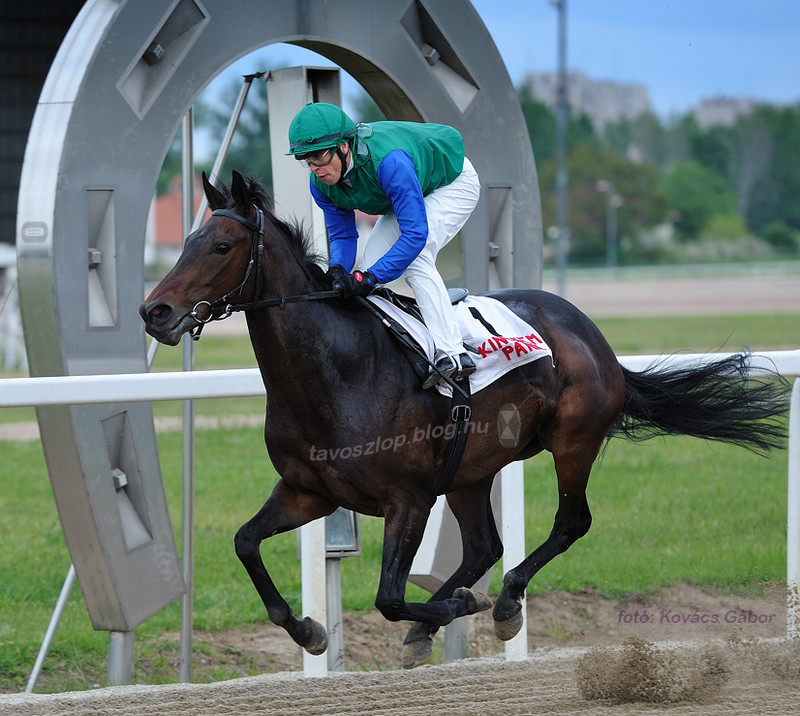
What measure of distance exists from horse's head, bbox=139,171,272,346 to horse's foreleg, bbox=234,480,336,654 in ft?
2.03

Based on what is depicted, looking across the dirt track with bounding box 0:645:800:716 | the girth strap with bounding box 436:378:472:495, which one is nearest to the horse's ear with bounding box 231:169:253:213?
the girth strap with bounding box 436:378:472:495

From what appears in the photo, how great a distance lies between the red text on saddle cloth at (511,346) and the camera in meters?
3.18

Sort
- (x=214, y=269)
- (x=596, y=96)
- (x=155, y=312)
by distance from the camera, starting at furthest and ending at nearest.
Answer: (x=596, y=96)
(x=214, y=269)
(x=155, y=312)

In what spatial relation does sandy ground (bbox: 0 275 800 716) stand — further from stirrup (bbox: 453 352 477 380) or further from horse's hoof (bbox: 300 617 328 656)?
stirrup (bbox: 453 352 477 380)

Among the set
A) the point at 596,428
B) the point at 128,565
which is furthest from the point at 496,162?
the point at 128,565

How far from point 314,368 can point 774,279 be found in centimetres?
3376

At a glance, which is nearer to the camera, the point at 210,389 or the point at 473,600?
the point at 473,600

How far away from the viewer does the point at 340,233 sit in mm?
3213

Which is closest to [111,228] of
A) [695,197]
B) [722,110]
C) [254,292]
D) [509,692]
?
[254,292]

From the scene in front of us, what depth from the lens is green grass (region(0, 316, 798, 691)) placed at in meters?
4.48

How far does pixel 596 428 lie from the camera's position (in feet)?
11.5

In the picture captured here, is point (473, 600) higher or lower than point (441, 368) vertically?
lower

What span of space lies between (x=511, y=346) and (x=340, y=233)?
61cm

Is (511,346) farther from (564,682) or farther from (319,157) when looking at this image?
(564,682)
